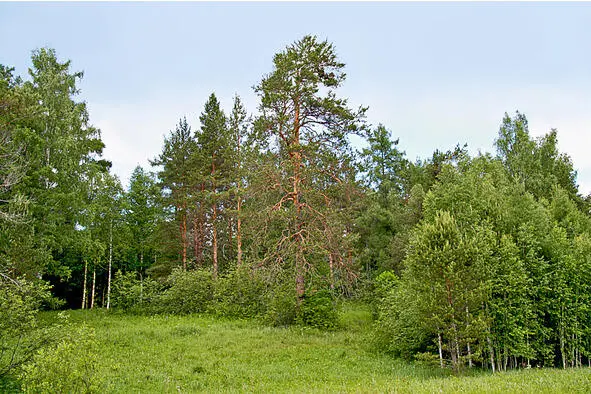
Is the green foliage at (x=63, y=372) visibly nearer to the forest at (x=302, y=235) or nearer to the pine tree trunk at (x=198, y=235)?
the forest at (x=302, y=235)

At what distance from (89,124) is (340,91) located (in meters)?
15.9

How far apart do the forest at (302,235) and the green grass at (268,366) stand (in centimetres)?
76

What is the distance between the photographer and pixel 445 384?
28.9 ft

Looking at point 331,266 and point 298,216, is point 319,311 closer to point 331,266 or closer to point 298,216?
point 331,266

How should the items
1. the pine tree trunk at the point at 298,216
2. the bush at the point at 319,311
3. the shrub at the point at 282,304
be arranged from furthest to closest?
the shrub at the point at 282,304
the bush at the point at 319,311
the pine tree trunk at the point at 298,216

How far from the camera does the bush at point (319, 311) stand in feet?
60.7

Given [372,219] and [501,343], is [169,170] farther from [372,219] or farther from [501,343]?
[501,343]

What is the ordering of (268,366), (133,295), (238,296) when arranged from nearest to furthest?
1. (268,366)
2. (238,296)
3. (133,295)

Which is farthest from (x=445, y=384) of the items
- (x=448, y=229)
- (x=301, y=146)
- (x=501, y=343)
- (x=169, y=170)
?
(x=169, y=170)

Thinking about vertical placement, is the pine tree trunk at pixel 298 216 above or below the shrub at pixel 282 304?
above

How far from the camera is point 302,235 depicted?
19250mm

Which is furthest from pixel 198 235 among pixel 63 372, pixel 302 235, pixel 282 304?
pixel 63 372

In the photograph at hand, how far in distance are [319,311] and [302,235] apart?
3.59 m

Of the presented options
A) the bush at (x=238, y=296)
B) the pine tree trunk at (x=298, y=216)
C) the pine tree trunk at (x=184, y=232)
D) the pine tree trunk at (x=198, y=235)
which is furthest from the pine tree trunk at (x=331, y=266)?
the pine tree trunk at (x=184, y=232)
